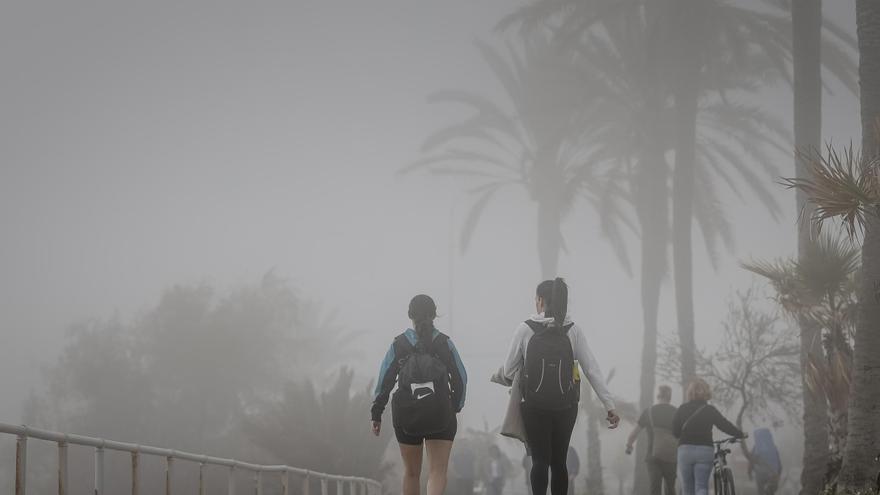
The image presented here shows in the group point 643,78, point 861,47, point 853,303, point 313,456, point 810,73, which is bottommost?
point 313,456

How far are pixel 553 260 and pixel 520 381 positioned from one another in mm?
31167

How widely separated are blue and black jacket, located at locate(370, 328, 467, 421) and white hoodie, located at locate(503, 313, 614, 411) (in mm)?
373

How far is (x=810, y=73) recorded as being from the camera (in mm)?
A: 20031

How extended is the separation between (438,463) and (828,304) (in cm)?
855

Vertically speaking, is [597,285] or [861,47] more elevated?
[597,285]

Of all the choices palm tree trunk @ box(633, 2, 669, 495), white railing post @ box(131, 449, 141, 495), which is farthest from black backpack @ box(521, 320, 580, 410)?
palm tree trunk @ box(633, 2, 669, 495)

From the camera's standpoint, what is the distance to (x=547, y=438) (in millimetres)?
7789

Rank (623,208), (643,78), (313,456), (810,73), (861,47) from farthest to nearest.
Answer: (623,208) → (643,78) → (313,456) → (810,73) → (861,47)

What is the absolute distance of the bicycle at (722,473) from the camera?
38.2 ft

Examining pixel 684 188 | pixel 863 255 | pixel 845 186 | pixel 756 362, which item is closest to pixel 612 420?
pixel 845 186

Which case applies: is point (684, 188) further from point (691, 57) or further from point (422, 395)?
point (422, 395)

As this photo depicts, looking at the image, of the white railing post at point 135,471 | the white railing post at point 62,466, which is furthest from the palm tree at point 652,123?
the white railing post at point 62,466

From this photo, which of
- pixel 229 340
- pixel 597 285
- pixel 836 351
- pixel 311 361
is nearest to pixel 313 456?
pixel 836 351

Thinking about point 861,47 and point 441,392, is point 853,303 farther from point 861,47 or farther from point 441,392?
point 441,392
